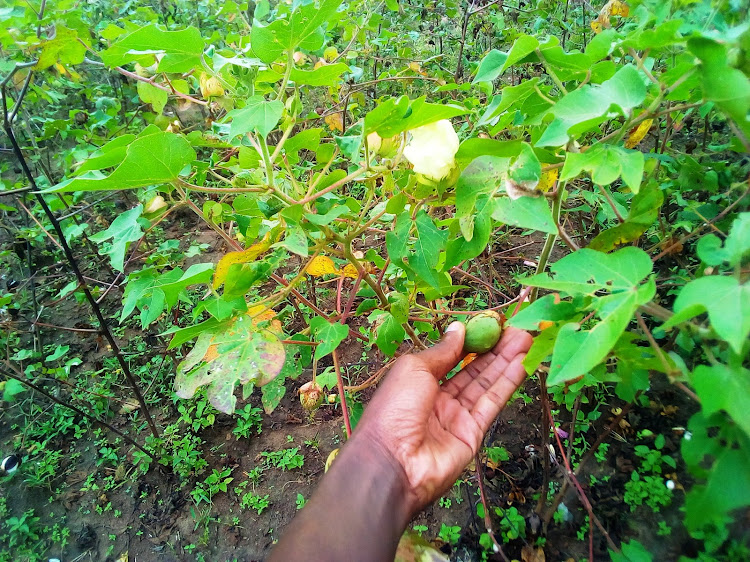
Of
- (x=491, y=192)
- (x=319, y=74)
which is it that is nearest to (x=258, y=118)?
(x=319, y=74)

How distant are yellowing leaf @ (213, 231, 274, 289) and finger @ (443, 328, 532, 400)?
0.69m

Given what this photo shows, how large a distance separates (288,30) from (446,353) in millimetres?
807

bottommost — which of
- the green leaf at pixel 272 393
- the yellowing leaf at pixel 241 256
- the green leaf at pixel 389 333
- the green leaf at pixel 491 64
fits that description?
the green leaf at pixel 272 393

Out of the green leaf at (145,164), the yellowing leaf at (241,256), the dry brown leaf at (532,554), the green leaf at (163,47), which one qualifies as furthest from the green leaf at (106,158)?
the dry brown leaf at (532,554)

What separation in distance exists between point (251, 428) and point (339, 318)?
131cm

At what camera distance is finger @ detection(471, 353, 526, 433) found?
118cm

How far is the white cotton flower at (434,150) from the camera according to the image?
75 centimetres

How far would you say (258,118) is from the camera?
709mm

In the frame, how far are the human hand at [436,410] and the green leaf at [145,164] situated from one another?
2.29ft

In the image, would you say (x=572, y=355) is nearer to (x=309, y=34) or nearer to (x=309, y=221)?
(x=309, y=221)

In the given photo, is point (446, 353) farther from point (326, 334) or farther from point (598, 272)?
point (598, 272)

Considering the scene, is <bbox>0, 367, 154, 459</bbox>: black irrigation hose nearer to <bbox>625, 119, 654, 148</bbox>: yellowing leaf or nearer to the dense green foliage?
the dense green foliage

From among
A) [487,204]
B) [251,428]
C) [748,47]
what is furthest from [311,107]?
[748,47]

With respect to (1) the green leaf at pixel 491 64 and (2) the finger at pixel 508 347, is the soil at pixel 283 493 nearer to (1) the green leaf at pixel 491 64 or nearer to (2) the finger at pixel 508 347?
(2) the finger at pixel 508 347
